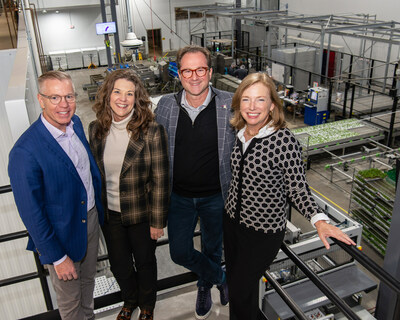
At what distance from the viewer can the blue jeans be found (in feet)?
7.99

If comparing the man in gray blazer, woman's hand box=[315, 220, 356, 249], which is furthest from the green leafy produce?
woman's hand box=[315, 220, 356, 249]

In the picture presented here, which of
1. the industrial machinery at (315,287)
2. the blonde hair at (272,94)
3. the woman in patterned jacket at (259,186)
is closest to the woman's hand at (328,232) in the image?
the woman in patterned jacket at (259,186)

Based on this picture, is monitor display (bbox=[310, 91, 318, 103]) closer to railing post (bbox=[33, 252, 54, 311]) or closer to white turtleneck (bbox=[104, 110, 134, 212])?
white turtleneck (bbox=[104, 110, 134, 212])

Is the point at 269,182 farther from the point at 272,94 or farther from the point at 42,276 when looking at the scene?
the point at 42,276

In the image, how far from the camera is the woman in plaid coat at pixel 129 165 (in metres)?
2.14

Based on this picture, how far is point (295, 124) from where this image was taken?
12.8 metres

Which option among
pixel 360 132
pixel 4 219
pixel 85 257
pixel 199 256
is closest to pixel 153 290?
pixel 199 256

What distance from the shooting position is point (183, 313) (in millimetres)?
2834

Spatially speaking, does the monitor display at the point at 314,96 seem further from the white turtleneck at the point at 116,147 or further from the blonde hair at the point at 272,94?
the white turtleneck at the point at 116,147

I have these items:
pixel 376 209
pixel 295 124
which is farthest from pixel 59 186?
pixel 295 124

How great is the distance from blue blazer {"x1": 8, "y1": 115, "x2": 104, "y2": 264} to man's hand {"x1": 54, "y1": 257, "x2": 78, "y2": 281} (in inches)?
2.0

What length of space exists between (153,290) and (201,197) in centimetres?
69

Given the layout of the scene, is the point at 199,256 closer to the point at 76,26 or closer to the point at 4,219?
the point at 4,219

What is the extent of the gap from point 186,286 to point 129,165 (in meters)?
1.47
